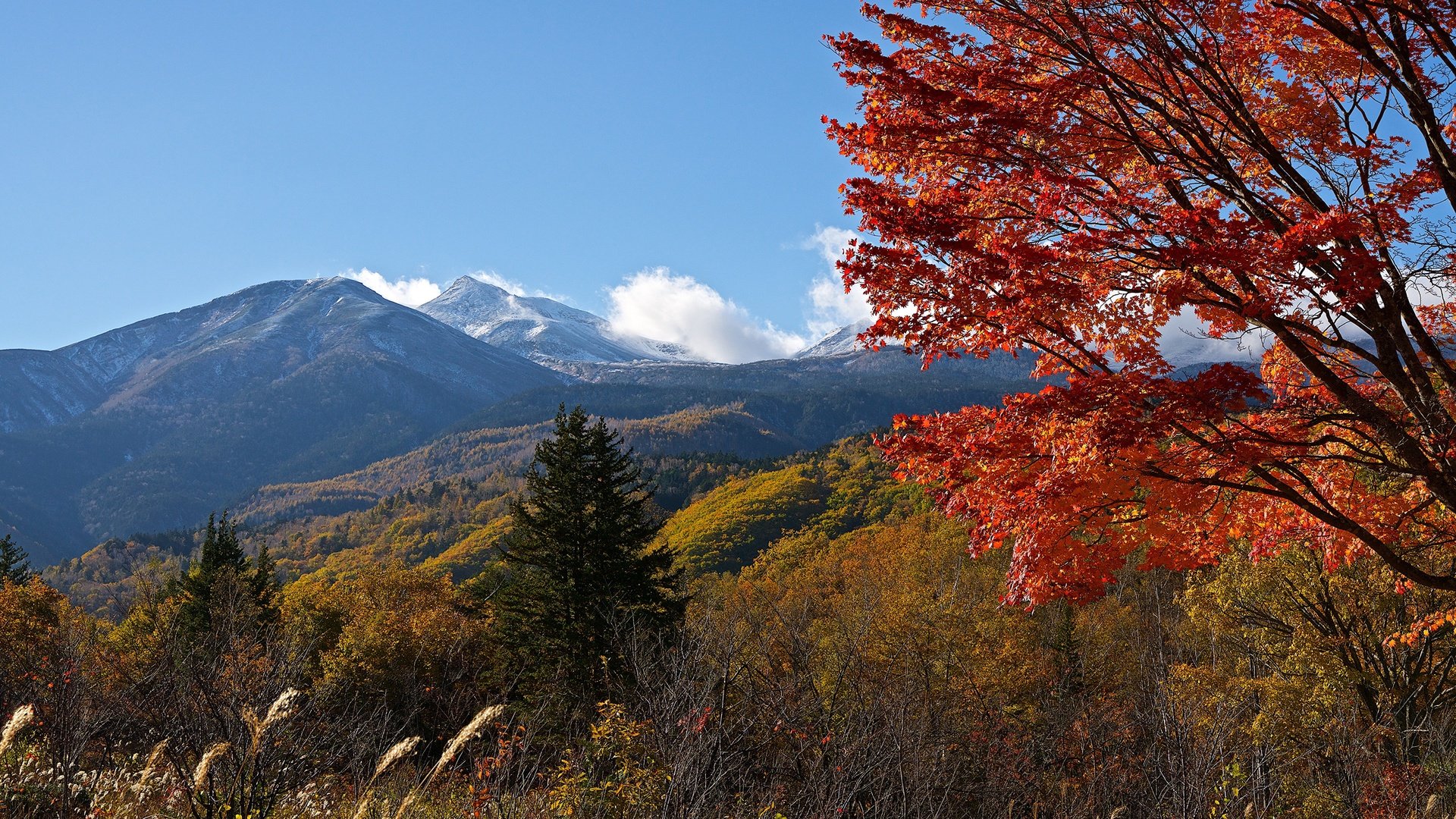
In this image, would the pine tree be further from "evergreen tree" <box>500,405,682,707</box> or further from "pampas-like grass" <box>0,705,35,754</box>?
"pampas-like grass" <box>0,705,35,754</box>

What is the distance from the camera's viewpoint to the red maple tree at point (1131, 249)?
6.29 m

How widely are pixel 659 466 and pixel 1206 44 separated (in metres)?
183

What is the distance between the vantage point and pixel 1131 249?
19.9ft

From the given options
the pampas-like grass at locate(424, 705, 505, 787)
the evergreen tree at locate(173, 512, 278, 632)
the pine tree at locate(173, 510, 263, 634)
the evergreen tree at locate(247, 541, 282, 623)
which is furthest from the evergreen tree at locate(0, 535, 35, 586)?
the pampas-like grass at locate(424, 705, 505, 787)

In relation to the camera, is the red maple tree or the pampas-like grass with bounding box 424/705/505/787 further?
the red maple tree

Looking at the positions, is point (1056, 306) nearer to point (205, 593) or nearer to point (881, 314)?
point (881, 314)

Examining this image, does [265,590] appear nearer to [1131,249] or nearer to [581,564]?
[581,564]

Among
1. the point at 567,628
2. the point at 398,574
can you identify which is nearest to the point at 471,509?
the point at 398,574

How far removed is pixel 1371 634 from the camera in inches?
749

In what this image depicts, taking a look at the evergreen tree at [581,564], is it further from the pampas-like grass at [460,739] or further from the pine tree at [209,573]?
the pampas-like grass at [460,739]

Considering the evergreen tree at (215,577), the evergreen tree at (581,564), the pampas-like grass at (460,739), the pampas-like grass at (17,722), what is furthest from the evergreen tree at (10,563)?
the pampas-like grass at (460,739)

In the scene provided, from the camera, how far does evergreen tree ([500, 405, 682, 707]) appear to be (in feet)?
79.8

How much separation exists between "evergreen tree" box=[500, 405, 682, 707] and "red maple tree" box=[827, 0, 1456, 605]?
17.9 m

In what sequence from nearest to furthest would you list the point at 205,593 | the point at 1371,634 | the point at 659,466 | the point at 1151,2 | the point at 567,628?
1. the point at 1151,2
2. the point at 1371,634
3. the point at 567,628
4. the point at 205,593
5. the point at 659,466
